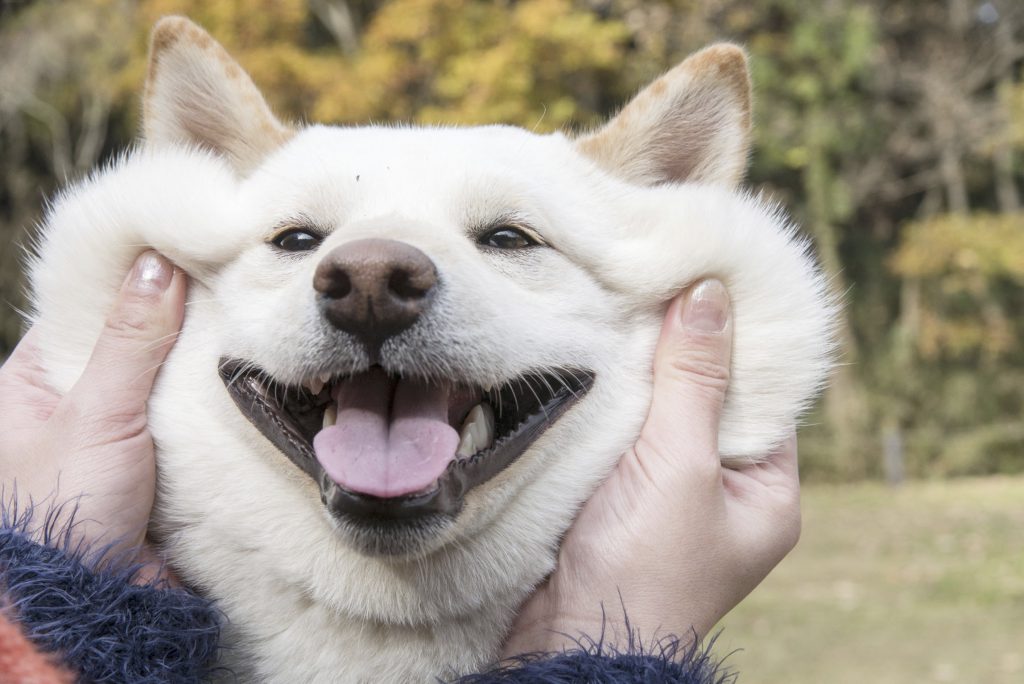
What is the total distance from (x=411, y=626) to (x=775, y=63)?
1724 cm

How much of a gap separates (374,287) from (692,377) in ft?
2.63

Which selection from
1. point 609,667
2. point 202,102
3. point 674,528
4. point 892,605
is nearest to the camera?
point 609,667

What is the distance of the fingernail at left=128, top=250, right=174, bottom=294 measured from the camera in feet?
7.75

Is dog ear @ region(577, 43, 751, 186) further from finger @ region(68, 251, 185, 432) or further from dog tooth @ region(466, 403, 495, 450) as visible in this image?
finger @ region(68, 251, 185, 432)

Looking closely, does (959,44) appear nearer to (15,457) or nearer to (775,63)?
(775,63)

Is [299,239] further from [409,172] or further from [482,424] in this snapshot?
[482,424]

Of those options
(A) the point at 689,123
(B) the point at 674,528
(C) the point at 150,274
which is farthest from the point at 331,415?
(A) the point at 689,123

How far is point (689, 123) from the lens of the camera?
2723mm

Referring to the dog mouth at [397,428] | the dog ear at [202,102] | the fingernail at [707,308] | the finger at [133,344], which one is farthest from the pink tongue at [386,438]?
the dog ear at [202,102]

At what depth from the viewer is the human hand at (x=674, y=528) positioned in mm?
2154

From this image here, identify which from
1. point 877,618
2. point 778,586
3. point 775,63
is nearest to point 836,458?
point 775,63

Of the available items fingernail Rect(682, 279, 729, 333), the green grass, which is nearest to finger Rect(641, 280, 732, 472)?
fingernail Rect(682, 279, 729, 333)

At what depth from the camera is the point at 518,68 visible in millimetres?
12352

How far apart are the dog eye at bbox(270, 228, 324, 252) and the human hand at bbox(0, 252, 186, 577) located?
0.29m
